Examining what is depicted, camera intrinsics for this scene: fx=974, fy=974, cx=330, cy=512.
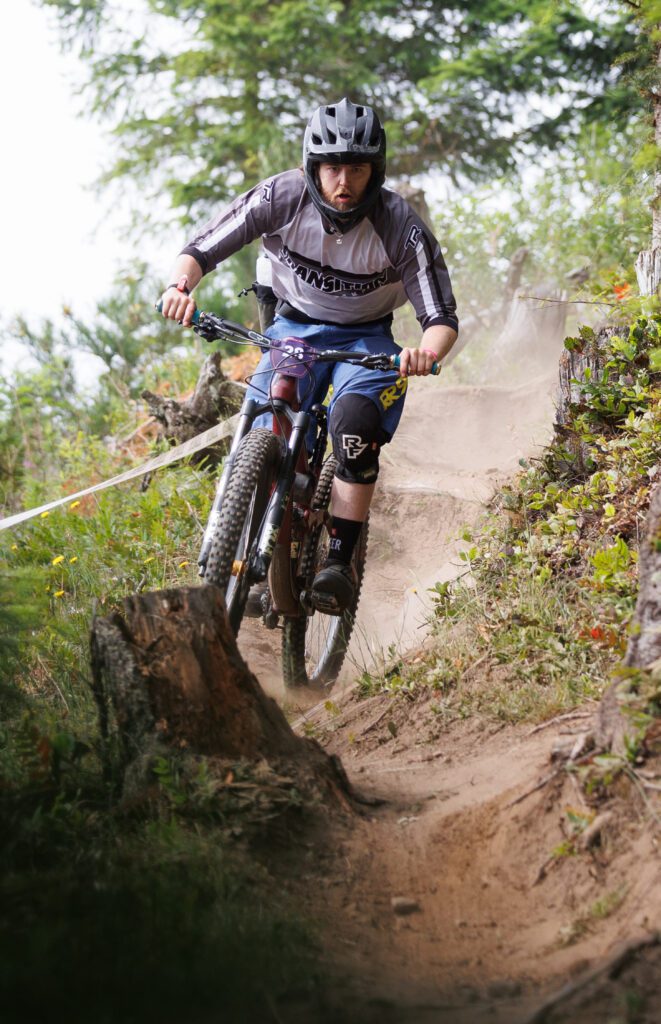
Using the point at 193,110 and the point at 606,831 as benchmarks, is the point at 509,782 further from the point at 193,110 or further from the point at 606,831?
the point at 193,110

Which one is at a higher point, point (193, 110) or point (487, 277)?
point (193, 110)

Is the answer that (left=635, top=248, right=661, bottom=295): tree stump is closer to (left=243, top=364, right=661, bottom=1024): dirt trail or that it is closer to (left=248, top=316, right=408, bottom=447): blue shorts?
(left=248, top=316, right=408, bottom=447): blue shorts

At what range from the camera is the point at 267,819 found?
2695mm

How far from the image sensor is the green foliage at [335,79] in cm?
1211

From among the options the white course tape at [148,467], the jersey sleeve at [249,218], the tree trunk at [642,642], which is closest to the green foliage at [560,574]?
the tree trunk at [642,642]

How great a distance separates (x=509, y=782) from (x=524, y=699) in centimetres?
68

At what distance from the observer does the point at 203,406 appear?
760 centimetres

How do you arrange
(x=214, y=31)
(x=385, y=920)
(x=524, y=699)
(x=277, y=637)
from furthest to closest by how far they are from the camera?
(x=214, y=31), (x=277, y=637), (x=524, y=699), (x=385, y=920)

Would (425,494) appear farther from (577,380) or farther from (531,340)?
(531,340)

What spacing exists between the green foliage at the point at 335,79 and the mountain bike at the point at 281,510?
873 cm

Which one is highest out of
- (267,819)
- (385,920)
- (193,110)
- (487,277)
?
(193,110)

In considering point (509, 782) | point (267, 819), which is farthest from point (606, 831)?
point (267, 819)

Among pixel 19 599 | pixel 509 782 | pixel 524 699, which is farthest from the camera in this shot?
pixel 524 699

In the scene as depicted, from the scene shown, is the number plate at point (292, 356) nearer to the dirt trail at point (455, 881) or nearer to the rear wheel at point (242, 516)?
the rear wheel at point (242, 516)
